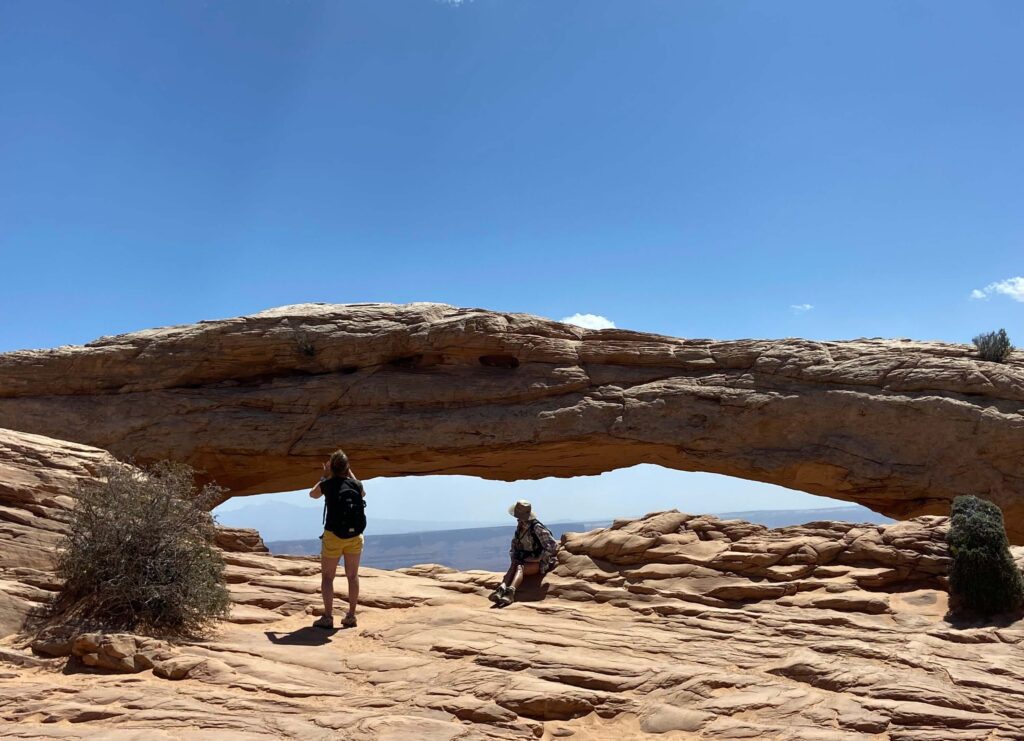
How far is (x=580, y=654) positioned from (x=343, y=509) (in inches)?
160

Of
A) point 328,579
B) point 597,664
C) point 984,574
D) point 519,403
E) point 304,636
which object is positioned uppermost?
point 519,403

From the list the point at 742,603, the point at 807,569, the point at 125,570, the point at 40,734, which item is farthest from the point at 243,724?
the point at 807,569

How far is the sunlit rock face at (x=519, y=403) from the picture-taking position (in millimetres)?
20719

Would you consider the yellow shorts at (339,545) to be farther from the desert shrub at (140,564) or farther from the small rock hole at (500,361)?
the small rock hole at (500,361)

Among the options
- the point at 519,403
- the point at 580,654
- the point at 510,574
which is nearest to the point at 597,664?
the point at 580,654

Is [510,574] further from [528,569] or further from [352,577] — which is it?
[352,577]

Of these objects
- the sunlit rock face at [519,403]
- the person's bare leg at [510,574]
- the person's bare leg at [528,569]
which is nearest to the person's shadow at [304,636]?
the person's bare leg at [510,574]

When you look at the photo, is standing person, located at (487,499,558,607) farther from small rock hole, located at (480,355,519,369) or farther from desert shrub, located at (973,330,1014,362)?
desert shrub, located at (973,330,1014,362)

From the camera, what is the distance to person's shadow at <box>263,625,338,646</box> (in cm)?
1036

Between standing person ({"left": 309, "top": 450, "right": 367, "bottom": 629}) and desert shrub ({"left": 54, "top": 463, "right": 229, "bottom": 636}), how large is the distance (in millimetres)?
1544

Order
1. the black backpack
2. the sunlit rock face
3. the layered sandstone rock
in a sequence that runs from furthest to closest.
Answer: the sunlit rock face, the black backpack, the layered sandstone rock

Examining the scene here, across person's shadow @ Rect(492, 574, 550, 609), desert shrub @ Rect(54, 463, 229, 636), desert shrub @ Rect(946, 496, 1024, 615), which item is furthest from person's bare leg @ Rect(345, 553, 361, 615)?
desert shrub @ Rect(946, 496, 1024, 615)

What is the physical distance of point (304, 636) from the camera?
35.3 ft

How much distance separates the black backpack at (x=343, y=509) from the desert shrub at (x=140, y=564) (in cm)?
193
